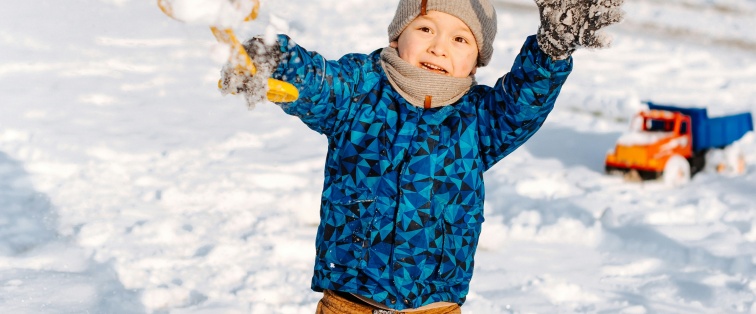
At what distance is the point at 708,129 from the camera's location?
20.6 feet

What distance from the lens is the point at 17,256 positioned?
430 centimetres

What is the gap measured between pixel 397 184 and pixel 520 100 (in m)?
0.37

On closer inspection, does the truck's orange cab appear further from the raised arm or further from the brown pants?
the raised arm

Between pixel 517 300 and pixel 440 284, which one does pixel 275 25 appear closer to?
pixel 440 284

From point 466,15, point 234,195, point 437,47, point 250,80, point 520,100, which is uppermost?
point 466,15

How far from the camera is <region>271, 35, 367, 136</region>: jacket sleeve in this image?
215 centimetres

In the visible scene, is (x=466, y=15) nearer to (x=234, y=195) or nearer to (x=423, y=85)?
(x=423, y=85)

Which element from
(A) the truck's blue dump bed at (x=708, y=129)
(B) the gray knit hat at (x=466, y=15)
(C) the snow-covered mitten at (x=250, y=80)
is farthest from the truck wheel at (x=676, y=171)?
(C) the snow-covered mitten at (x=250, y=80)

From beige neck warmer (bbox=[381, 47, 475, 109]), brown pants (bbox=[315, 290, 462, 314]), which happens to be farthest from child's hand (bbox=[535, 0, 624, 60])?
brown pants (bbox=[315, 290, 462, 314])

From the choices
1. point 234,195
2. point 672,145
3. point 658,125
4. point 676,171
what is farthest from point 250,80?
point 658,125

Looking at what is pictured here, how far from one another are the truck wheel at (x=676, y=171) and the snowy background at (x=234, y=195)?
0.06 m

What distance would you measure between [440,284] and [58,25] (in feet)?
23.7

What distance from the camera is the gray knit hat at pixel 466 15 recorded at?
2.45 m

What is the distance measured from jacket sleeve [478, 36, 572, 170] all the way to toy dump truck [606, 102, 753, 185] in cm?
376
